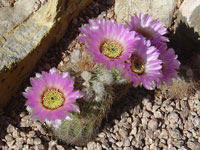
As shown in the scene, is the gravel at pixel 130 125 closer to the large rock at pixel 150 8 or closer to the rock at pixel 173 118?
the rock at pixel 173 118

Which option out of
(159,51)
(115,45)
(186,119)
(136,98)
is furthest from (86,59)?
(186,119)

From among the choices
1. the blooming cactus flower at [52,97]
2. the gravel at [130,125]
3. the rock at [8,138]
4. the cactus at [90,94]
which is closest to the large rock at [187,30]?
the gravel at [130,125]

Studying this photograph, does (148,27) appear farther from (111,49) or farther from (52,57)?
(52,57)

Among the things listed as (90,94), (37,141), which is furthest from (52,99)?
(37,141)

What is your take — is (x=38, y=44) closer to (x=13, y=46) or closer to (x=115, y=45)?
(x=13, y=46)

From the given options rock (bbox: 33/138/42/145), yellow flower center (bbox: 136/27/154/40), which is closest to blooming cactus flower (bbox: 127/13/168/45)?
yellow flower center (bbox: 136/27/154/40)

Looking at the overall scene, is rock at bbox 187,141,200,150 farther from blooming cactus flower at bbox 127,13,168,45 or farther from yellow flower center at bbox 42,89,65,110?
yellow flower center at bbox 42,89,65,110
